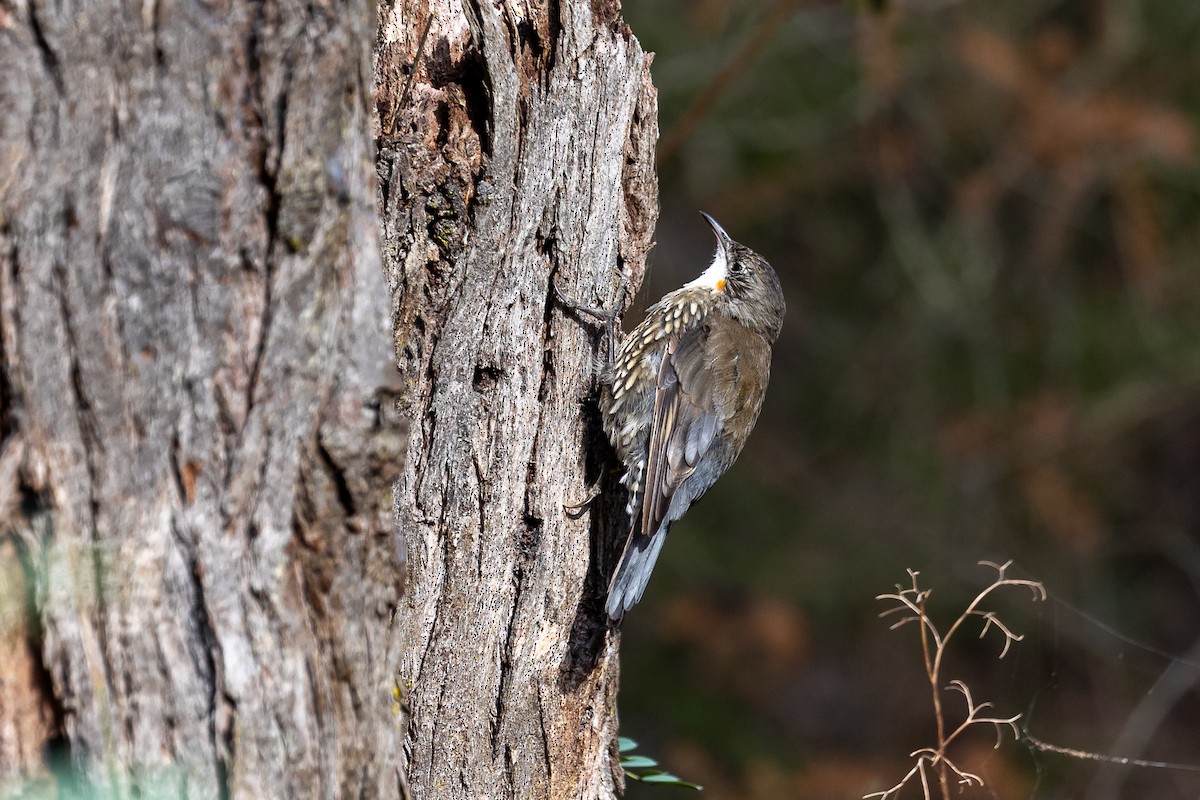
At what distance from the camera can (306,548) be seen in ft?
5.20

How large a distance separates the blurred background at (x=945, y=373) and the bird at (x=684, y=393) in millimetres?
2152

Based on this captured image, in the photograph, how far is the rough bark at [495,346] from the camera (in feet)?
7.60

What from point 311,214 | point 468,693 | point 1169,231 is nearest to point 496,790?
point 468,693

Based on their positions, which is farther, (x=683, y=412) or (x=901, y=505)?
(x=901, y=505)

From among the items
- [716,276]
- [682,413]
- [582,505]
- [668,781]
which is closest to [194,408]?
[582,505]

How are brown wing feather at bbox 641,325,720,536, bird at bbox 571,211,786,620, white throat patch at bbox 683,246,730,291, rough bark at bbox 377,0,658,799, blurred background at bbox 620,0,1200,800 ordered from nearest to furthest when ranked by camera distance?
rough bark at bbox 377,0,658,799 → bird at bbox 571,211,786,620 → brown wing feather at bbox 641,325,720,536 → white throat patch at bbox 683,246,730,291 → blurred background at bbox 620,0,1200,800

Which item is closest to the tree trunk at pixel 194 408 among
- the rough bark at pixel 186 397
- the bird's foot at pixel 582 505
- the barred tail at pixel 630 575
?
the rough bark at pixel 186 397

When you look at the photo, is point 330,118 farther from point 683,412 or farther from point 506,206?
point 683,412

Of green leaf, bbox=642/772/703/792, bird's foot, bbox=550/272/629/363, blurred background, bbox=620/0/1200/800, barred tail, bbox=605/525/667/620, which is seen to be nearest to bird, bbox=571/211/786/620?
barred tail, bbox=605/525/667/620

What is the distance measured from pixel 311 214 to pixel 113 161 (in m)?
0.26

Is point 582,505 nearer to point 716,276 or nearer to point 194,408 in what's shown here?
point 194,408

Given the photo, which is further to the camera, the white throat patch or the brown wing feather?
the white throat patch

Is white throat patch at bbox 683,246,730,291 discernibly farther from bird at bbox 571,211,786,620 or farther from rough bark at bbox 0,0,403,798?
rough bark at bbox 0,0,403,798

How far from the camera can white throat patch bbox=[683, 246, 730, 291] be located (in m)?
3.98
